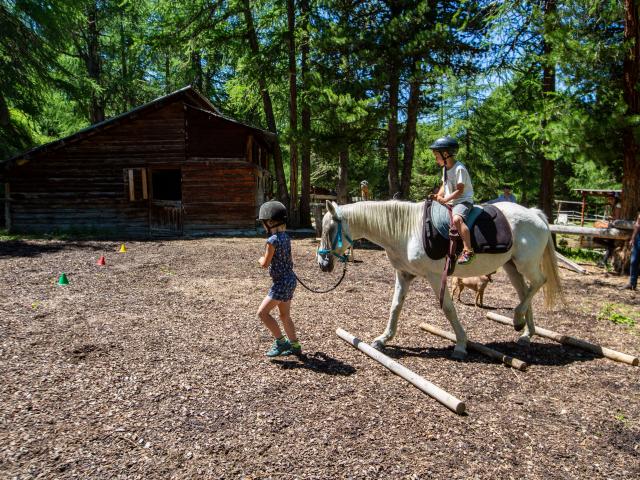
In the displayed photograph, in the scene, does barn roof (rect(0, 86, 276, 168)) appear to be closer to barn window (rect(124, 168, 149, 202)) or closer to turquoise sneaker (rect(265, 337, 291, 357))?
barn window (rect(124, 168, 149, 202))

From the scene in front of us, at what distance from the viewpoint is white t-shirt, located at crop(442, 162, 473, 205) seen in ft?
16.0

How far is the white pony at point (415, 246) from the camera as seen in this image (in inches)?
196

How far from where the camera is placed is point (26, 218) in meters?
19.2

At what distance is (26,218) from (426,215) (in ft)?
67.4

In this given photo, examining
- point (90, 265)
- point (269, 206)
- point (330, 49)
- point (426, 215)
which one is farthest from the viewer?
point (330, 49)

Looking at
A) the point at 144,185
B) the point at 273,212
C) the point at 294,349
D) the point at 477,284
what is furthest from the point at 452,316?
the point at 144,185

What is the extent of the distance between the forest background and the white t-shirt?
269 inches

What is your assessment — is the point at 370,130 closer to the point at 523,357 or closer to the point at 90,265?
the point at 90,265

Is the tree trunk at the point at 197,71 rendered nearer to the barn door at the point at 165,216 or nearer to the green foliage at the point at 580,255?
the barn door at the point at 165,216

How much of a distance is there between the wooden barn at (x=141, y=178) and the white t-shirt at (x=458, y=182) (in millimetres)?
14934

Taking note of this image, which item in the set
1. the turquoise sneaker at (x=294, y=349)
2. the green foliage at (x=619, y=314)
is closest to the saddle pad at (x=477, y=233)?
the turquoise sneaker at (x=294, y=349)

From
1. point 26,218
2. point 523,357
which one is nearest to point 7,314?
point 523,357

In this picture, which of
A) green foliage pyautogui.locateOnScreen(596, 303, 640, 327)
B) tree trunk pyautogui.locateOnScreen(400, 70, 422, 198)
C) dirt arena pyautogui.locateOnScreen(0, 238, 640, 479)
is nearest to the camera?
dirt arena pyautogui.locateOnScreen(0, 238, 640, 479)

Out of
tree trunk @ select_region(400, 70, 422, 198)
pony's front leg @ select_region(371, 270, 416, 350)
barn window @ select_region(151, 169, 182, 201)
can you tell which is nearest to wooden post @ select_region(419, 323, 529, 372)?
pony's front leg @ select_region(371, 270, 416, 350)
